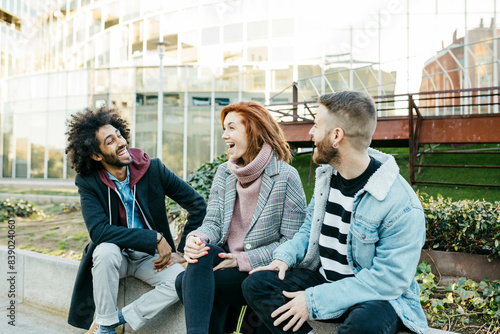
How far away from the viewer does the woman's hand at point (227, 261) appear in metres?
2.32

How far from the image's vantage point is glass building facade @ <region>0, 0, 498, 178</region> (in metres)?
13.3

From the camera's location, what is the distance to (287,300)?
196 cm

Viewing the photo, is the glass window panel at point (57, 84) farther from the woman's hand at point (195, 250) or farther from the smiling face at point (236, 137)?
the woman's hand at point (195, 250)

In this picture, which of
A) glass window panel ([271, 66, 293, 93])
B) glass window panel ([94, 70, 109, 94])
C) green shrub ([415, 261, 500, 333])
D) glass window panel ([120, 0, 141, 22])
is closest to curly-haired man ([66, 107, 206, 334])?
green shrub ([415, 261, 500, 333])

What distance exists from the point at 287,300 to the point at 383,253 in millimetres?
507

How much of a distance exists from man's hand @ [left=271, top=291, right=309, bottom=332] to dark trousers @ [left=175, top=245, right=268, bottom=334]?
0.33m

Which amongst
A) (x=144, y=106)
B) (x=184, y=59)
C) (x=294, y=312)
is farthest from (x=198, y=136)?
(x=294, y=312)

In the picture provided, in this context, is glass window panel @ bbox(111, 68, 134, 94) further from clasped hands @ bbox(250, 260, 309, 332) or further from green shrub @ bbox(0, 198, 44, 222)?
clasped hands @ bbox(250, 260, 309, 332)

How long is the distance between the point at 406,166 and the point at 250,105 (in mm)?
6302

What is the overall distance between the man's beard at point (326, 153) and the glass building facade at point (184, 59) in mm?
8379

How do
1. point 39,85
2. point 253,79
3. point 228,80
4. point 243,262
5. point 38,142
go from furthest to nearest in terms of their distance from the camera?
point 39,85
point 38,142
point 228,80
point 253,79
point 243,262

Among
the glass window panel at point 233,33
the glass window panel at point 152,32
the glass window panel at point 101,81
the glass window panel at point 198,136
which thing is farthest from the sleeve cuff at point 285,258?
the glass window panel at point 101,81

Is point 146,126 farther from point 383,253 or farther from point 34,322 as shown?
point 383,253

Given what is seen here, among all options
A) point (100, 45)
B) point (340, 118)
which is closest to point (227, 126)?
point (340, 118)
